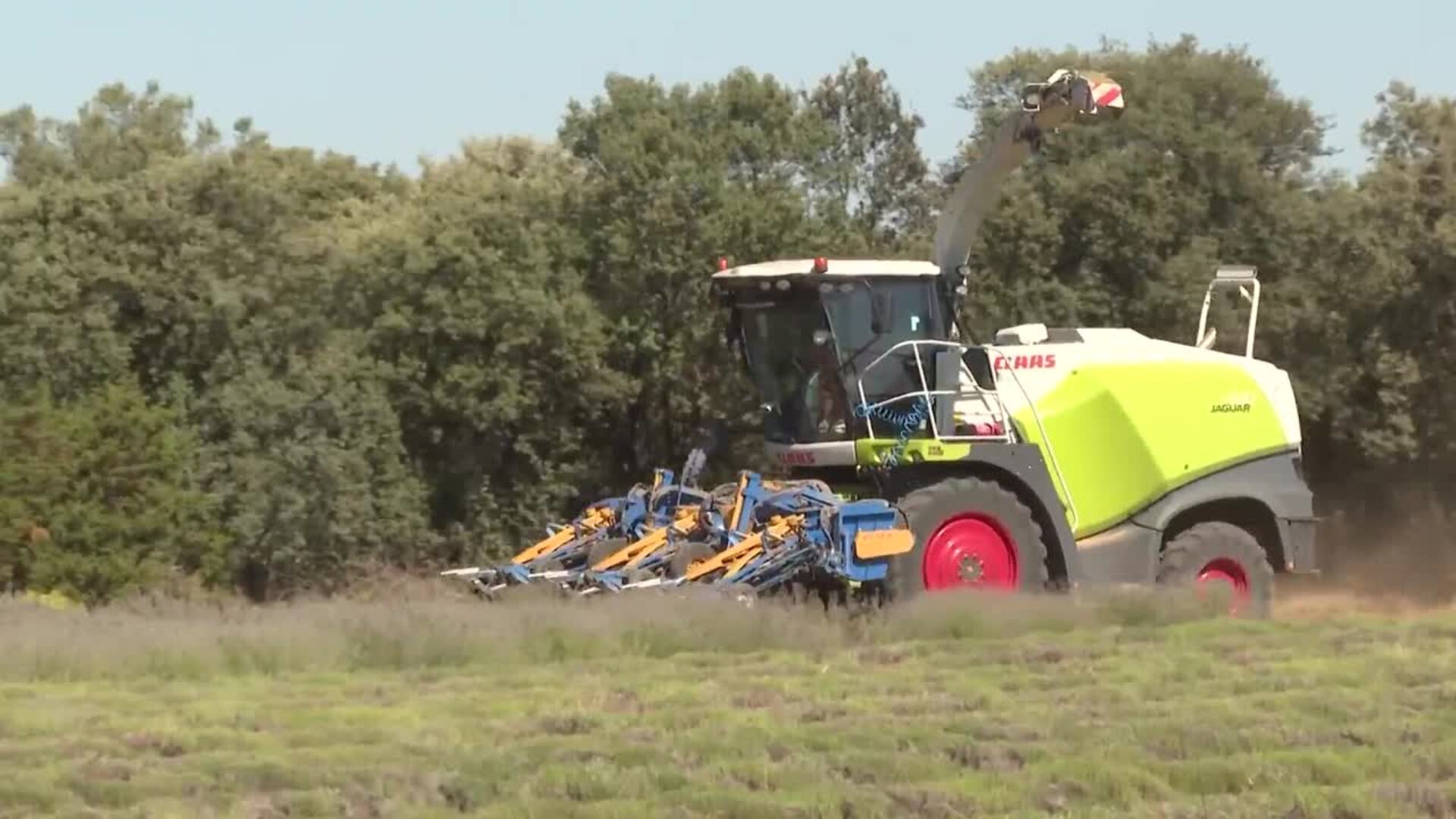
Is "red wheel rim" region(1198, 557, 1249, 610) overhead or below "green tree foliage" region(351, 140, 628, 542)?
below

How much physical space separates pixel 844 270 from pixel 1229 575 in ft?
13.8

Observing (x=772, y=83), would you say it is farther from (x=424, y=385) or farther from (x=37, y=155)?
(x=37, y=155)

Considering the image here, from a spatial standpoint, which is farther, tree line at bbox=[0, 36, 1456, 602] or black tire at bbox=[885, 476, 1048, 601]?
tree line at bbox=[0, 36, 1456, 602]

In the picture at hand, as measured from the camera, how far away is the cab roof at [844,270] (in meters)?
15.0

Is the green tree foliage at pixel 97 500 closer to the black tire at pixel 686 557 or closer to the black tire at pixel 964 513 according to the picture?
the black tire at pixel 686 557

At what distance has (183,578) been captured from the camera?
19.1 meters

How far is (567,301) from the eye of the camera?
21312 mm

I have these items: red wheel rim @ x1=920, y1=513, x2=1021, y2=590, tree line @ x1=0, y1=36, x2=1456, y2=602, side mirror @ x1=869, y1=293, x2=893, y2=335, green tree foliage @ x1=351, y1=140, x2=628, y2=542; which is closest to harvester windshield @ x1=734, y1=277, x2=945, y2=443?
side mirror @ x1=869, y1=293, x2=893, y2=335

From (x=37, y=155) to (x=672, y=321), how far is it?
1169cm

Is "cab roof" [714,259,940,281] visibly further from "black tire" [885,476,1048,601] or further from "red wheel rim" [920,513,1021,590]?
"red wheel rim" [920,513,1021,590]

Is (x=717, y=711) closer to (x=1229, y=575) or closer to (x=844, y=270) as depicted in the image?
(x=844, y=270)

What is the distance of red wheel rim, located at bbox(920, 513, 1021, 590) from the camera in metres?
14.3

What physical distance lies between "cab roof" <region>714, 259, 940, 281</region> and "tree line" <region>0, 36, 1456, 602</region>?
4.57 m

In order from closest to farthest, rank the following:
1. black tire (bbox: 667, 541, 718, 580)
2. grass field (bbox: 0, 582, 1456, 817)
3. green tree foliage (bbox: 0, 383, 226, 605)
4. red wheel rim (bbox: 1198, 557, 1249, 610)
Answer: grass field (bbox: 0, 582, 1456, 817) < black tire (bbox: 667, 541, 718, 580) < red wheel rim (bbox: 1198, 557, 1249, 610) < green tree foliage (bbox: 0, 383, 226, 605)
